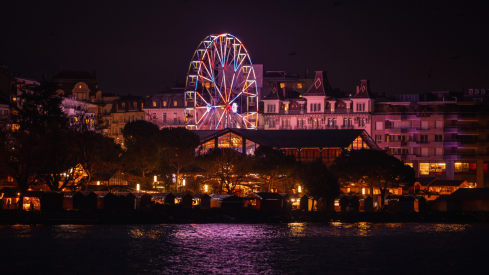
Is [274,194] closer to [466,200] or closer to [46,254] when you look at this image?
[466,200]

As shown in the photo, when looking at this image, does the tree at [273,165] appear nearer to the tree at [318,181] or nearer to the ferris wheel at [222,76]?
the tree at [318,181]

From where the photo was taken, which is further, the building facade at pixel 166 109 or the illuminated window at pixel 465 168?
the building facade at pixel 166 109

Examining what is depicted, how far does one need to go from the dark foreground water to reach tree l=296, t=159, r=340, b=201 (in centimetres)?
1403

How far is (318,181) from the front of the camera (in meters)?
119

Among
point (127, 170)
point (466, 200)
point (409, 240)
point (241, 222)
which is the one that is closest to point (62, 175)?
point (127, 170)

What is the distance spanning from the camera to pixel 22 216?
98000 mm

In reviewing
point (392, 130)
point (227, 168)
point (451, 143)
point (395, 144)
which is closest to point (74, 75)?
point (392, 130)

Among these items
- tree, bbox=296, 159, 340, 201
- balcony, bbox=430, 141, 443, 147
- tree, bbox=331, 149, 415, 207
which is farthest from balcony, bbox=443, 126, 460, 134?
tree, bbox=296, 159, 340, 201

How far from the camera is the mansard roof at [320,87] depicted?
562ft

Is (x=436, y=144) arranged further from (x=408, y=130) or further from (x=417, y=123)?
(x=408, y=130)

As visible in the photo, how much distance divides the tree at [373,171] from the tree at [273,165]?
8.42 metres

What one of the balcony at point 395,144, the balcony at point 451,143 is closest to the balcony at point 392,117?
the balcony at point 395,144

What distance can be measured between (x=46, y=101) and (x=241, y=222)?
38937 millimetres

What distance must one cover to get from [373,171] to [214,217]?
94.3ft
